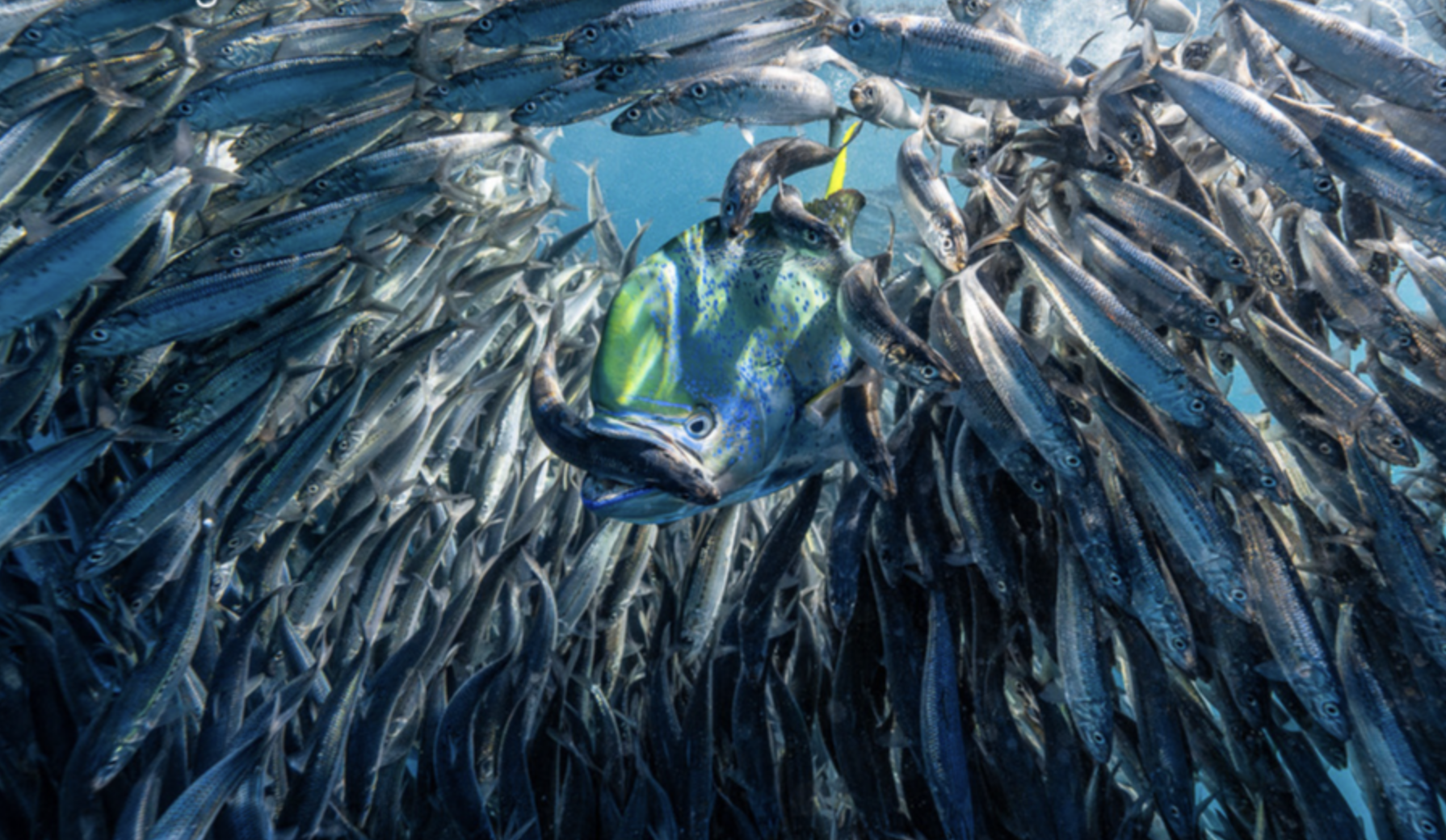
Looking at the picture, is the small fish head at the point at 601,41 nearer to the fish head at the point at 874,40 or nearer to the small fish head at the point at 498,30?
the small fish head at the point at 498,30

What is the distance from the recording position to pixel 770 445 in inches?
78.1

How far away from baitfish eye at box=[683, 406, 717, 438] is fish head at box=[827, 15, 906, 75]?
118 centimetres

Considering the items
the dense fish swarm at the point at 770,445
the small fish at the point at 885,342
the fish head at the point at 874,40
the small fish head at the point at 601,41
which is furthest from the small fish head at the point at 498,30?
the small fish at the point at 885,342

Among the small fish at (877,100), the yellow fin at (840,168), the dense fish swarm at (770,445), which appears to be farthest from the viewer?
the small fish at (877,100)

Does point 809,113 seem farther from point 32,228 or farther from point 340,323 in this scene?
point 32,228

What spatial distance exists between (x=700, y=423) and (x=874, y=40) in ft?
4.09

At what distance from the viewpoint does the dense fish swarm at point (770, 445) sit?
6.57 feet

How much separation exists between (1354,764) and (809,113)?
8.83 ft

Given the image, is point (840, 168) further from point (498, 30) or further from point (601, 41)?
point (498, 30)

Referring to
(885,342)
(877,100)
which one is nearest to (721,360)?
(885,342)

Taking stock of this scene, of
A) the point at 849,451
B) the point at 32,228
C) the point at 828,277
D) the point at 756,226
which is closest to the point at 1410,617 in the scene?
the point at 849,451

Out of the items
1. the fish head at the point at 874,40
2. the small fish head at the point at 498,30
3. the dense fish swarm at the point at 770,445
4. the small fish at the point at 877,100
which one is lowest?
the dense fish swarm at the point at 770,445

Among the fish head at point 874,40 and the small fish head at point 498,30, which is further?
the small fish head at point 498,30

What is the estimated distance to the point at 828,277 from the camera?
2.11 metres
